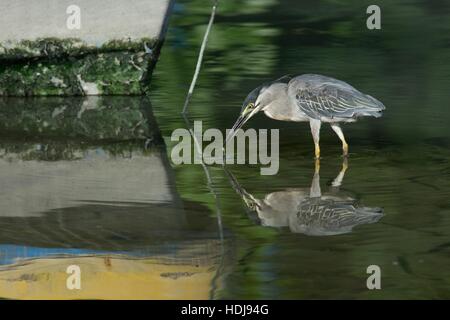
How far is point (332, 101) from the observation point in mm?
10195

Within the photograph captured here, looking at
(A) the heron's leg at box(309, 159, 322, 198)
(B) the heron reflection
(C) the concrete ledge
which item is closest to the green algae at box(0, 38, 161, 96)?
(C) the concrete ledge

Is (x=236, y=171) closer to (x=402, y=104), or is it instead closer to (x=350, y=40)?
(x=402, y=104)

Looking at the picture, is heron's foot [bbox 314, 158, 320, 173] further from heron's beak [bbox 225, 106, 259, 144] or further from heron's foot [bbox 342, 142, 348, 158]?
heron's beak [bbox 225, 106, 259, 144]

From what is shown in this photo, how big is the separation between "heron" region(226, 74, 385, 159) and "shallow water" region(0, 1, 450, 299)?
1.05 feet

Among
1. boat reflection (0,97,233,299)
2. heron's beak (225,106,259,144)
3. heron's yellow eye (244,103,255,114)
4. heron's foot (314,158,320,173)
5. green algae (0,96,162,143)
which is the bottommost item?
boat reflection (0,97,233,299)

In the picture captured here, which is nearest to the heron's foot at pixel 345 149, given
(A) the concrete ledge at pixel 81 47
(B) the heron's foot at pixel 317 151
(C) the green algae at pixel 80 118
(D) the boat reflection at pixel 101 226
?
(B) the heron's foot at pixel 317 151

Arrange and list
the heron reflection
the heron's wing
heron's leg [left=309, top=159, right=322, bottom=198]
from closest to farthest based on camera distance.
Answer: the heron reflection → heron's leg [left=309, top=159, right=322, bottom=198] → the heron's wing

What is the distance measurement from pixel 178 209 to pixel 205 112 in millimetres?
3897

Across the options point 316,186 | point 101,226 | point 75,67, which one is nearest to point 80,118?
point 75,67

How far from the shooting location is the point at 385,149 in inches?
417

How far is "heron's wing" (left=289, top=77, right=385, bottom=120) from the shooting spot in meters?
10.1

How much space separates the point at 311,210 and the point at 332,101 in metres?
1.81

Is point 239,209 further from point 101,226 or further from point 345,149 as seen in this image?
point 345,149

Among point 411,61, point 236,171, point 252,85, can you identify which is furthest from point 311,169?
point 411,61
